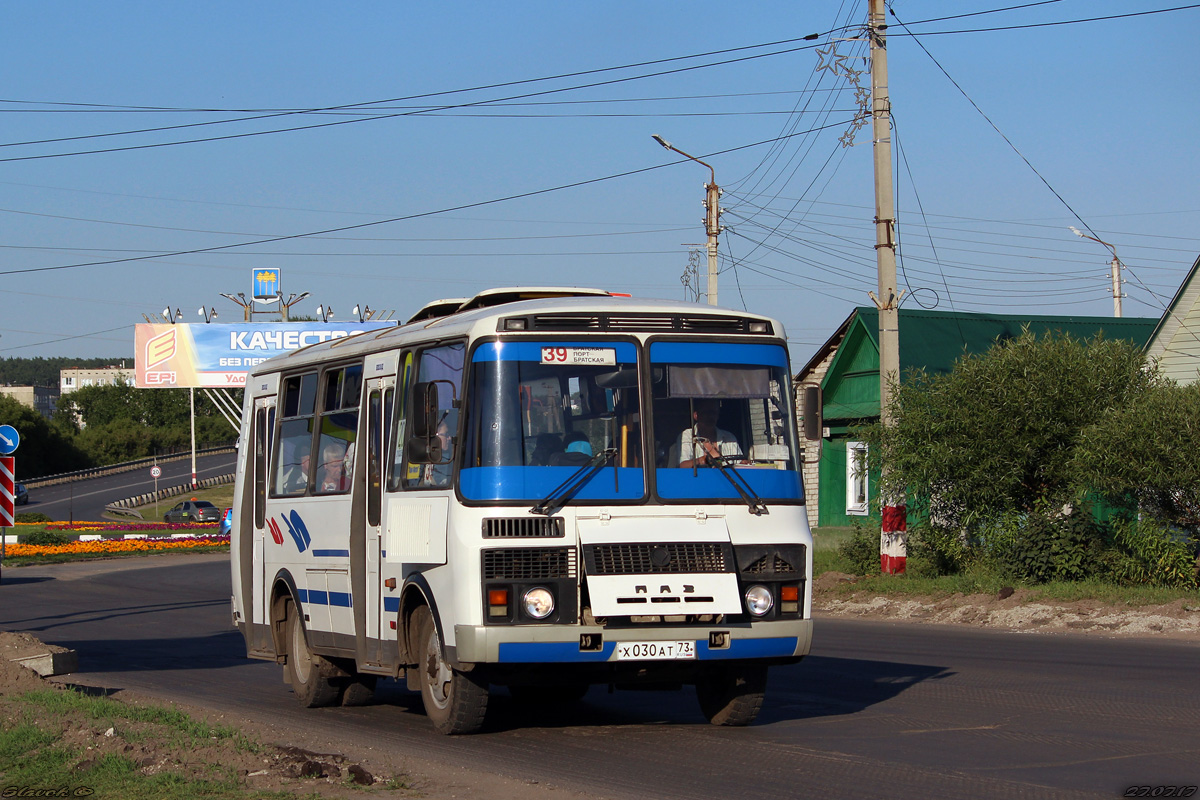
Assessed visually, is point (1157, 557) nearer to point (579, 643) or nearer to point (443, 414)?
point (579, 643)

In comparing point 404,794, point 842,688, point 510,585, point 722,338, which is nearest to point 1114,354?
point 842,688

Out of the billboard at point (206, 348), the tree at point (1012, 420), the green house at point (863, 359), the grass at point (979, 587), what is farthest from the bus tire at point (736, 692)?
the billboard at point (206, 348)

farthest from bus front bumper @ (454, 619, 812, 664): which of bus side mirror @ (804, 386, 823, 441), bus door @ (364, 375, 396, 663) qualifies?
bus side mirror @ (804, 386, 823, 441)

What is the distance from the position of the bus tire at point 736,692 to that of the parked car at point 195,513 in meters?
60.5

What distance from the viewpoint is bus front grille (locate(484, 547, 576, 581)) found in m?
8.52

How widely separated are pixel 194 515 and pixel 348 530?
59943 millimetres

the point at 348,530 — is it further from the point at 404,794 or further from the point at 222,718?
the point at 404,794

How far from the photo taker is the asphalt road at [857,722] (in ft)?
24.7

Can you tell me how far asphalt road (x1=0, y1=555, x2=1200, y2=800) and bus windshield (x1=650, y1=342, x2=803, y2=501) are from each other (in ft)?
5.60

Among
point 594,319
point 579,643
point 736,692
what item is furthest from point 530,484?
point 736,692

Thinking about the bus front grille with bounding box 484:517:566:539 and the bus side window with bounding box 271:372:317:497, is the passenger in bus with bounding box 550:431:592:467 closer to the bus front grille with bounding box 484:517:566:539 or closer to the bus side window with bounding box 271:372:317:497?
the bus front grille with bounding box 484:517:566:539

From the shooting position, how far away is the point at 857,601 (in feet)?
72.2

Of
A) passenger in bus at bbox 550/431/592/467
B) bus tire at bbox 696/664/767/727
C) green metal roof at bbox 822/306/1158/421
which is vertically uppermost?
green metal roof at bbox 822/306/1158/421

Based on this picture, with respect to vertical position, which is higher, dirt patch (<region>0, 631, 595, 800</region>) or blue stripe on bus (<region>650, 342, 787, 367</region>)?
blue stripe on bus (<region>650, 342, 787, 367</region>)
